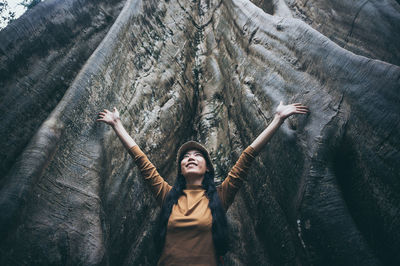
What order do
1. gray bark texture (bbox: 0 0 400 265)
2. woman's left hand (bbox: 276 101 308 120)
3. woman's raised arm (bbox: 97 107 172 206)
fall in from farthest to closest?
woman's raised arm (bbox: 97 107 172 206) < woman's left hand (bbox: 276 101 308 120) < gray bark texture (bbox: 0 0 400 265)

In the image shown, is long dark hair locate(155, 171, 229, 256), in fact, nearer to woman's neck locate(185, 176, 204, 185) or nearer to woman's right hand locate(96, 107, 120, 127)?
woman's neck locate(185, 176, 204, 185)

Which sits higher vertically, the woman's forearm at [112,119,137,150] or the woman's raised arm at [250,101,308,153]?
the woman's forearm at [112,119,137,150]

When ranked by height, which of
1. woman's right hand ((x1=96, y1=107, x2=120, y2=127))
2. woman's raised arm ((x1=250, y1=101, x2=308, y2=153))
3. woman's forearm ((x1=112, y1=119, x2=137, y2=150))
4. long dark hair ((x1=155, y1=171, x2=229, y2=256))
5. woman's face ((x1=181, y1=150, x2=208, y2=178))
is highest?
woman's right hand ((x1=96, y1=107, x2=120, y2=127))

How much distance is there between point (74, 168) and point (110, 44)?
154cm

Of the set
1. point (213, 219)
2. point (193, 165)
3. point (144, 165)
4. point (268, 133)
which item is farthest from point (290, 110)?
point (144, 165)

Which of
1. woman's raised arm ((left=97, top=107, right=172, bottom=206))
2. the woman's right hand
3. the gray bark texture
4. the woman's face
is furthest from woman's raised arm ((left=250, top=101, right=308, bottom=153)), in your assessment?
the woman's right hand

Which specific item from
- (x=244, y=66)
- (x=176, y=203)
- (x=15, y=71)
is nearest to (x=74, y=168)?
(x=176, y=203)

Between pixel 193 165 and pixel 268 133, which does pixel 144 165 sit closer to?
pixel 193 165

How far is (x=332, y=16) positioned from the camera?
3.24 meters

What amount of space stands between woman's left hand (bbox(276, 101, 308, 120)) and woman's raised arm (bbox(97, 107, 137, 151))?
148 centimetres

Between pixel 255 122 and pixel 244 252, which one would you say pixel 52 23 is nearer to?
pixel 255 122

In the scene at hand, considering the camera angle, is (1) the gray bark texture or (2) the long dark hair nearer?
(1) the gray bark texture

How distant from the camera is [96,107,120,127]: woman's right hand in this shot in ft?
8.23

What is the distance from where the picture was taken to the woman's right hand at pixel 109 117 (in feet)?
8.23
